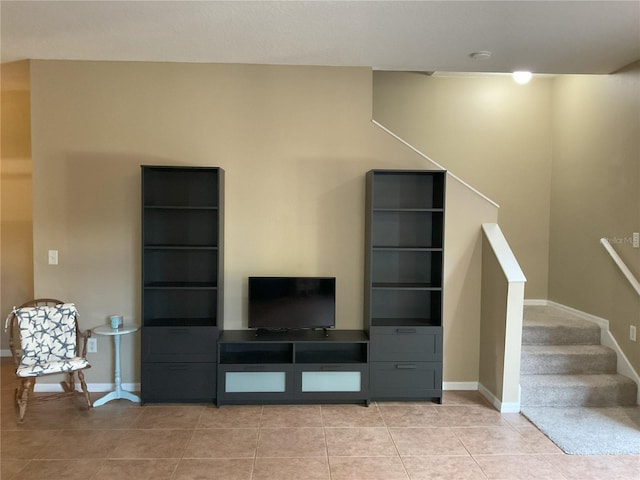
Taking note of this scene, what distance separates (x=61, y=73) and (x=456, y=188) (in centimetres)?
357

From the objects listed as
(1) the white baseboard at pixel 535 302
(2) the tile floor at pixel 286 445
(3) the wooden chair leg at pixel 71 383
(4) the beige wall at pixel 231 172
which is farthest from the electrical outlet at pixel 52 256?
(1) the white baseboard at pixel 535 302

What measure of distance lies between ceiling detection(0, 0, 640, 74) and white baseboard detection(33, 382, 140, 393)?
2.80 m

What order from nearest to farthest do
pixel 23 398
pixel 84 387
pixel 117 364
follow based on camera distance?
pixel 23 398 < pixel 84 387 < pixel 117 364

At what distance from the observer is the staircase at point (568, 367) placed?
368 cm

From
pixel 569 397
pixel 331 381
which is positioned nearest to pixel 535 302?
pixel 569 397

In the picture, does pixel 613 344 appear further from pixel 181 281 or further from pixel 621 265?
pixel 181 281

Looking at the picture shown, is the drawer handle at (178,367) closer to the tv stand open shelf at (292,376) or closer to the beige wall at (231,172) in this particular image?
the tv stand open shelf at (292,376)

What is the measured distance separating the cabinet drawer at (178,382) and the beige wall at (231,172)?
413 mm

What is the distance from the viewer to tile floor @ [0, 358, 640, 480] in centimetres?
270

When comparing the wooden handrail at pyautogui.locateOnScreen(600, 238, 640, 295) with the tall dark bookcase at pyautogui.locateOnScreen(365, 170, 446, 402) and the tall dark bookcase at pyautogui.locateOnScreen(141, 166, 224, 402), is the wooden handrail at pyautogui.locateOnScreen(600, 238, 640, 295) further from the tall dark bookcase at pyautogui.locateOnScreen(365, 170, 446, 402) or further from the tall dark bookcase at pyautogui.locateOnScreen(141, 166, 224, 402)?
the tall dark bookcase at pyautogui.locateOnScreen(141, 166, 224, 402)

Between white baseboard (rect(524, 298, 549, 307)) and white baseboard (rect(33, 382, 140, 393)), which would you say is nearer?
white baseboard (rect(33, 382, 140, 393))

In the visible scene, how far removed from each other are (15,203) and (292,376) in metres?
3.72

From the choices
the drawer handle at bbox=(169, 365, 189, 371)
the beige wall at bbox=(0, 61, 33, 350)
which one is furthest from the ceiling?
the drawer handle at bbox=(169, 365, 189, 371)

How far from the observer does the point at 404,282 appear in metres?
4.04
